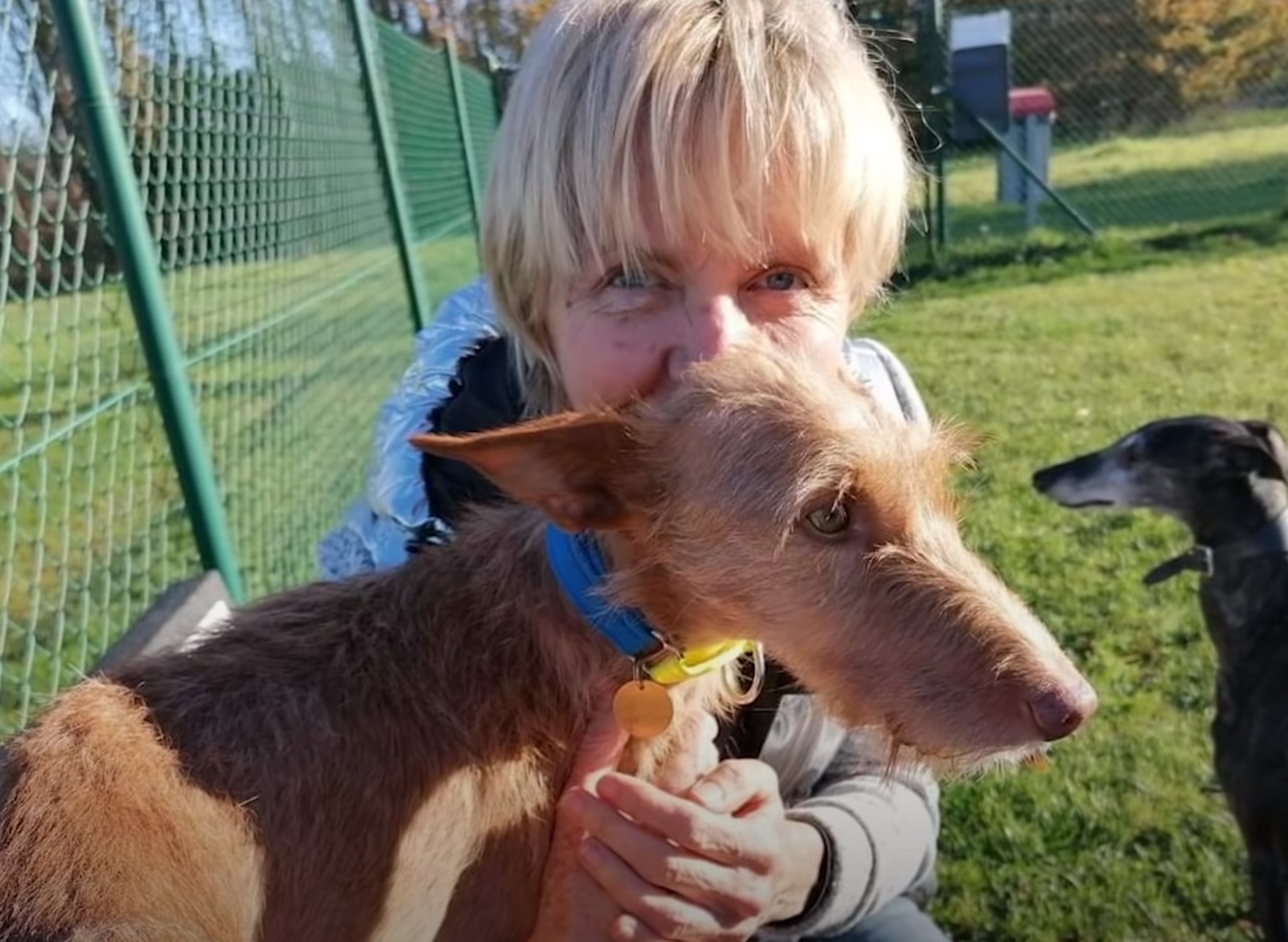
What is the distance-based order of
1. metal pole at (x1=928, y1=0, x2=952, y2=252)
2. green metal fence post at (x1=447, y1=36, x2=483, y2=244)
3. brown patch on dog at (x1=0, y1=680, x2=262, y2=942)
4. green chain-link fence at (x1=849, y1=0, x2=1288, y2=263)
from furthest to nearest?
green chain-link fence at (x1=849, y1=0, x2=1288, y2=263) < metal pole at (x1=928, y1=0, x2=952, y2=252) < green metal fence post at (x1=447, y1=36, x2=483, y2=244) < brown patch on dog at (x1=0, y1=680, x2=262, y2=942)

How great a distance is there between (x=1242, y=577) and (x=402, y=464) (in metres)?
3.16

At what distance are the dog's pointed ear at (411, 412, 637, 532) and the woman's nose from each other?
0.66ft

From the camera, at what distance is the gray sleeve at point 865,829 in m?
2.27

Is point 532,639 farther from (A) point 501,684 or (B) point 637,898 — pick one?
(B) point 637,898

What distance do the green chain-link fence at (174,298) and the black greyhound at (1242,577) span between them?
11.1ft

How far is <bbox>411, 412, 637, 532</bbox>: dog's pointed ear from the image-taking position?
1768 millimetres

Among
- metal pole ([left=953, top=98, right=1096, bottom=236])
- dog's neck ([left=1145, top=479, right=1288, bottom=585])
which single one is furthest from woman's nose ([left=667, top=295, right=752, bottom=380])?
metal pole ([left=953, top=98, right=1096, bottom=236])

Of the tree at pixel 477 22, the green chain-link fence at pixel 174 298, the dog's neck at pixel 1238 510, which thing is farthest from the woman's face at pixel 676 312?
the tree at pixel 477 22

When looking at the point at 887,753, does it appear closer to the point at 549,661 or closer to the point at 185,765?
the point at 549,661

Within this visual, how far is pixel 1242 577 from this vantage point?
168 inches

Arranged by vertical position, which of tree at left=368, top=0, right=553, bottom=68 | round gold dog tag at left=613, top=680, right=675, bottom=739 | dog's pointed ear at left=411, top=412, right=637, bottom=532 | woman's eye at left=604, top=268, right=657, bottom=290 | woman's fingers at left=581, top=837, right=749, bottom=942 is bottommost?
woman's fingers at left=581, top=837, right=749, bottom=942

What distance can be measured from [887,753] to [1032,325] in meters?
10.9

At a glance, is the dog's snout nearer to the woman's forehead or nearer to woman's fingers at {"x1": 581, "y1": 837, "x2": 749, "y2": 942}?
the woman's forehead

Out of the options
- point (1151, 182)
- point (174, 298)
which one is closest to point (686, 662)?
point (174, 298)
